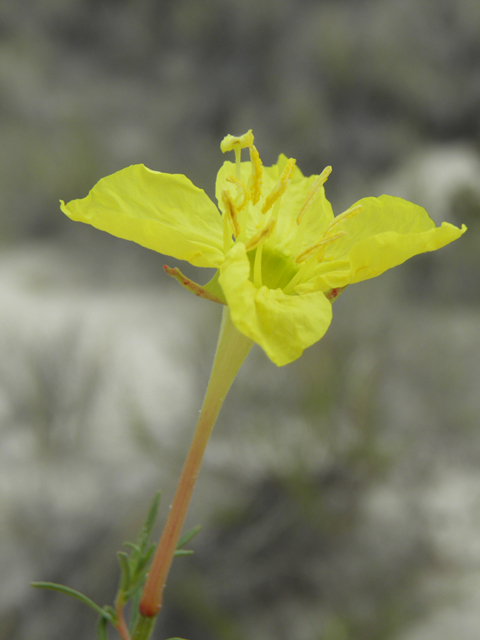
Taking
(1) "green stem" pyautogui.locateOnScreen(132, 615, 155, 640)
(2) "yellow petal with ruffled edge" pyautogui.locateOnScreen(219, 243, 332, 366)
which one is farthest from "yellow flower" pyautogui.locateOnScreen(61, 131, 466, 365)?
(1) "green stem" pyautogui.locateOnScreen(132, 615, 155, 640)

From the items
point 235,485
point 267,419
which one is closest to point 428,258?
point 267,419

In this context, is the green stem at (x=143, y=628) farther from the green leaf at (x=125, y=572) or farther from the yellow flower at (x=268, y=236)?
the yellow flower at (x=268, y=236)

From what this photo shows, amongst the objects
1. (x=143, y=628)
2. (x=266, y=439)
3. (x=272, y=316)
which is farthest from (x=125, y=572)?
(x=266, y=439)

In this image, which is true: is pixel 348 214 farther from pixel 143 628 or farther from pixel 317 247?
pixel 143 628

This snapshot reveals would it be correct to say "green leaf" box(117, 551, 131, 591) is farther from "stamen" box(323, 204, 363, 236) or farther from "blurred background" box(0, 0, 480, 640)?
"blurred background" box(0, 0, 480, 640)

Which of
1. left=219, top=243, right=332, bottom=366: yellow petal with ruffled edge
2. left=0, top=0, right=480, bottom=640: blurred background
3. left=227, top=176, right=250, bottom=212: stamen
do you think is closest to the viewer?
left=219, top=243, right=332, bottom=366: yellow petal with ruffled edge

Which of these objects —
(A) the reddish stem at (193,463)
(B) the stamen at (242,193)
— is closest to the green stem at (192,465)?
(A) the reddish stem at (193,463)

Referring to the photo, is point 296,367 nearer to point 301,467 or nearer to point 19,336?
point 301,467
